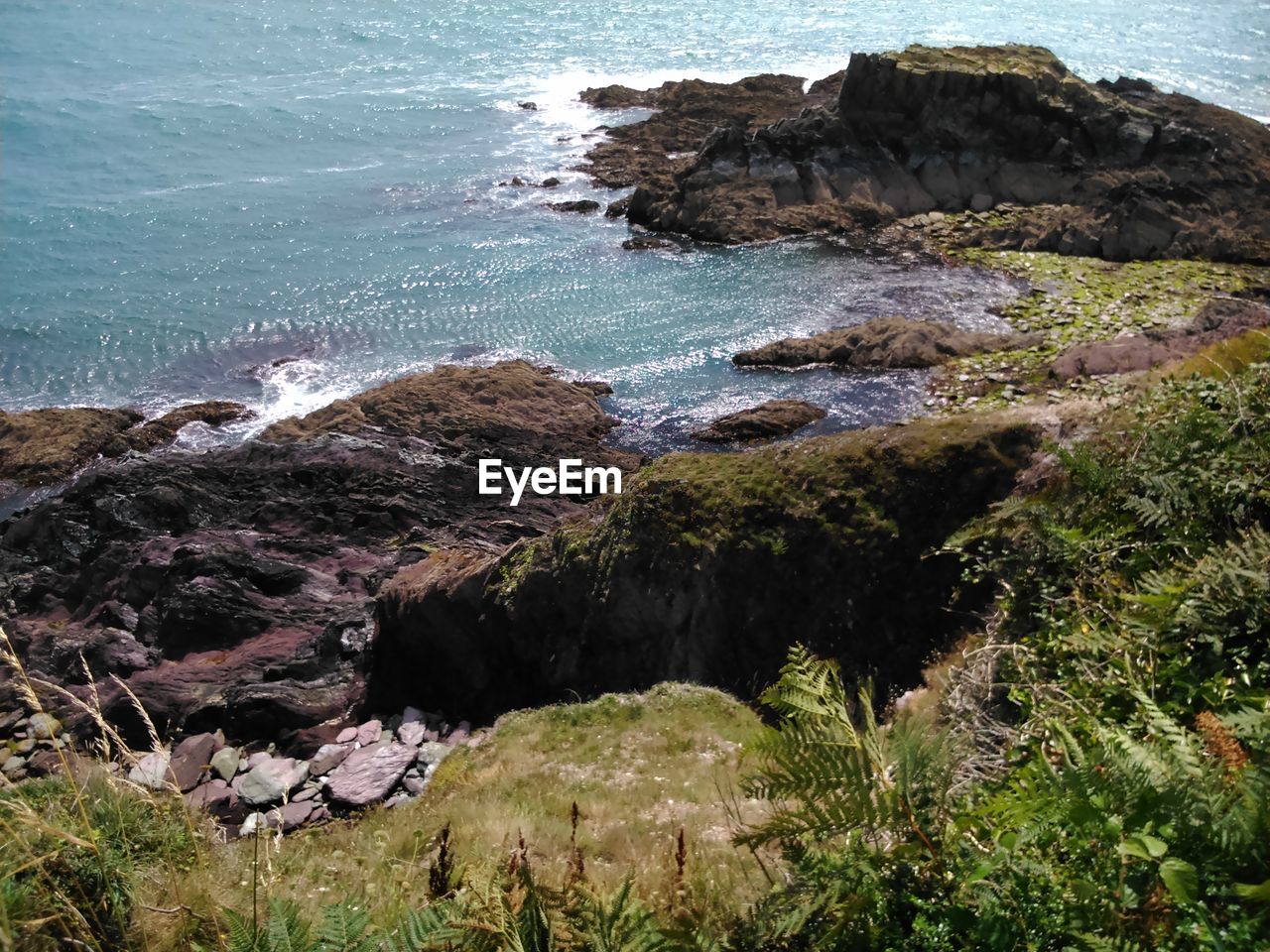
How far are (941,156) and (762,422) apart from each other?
22387mm

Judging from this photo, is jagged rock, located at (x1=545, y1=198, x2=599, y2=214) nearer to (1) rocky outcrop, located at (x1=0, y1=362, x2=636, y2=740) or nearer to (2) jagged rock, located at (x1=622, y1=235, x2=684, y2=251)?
(2) jagged rock, located at (x1=622, y1=235, x2=684, y2=251)

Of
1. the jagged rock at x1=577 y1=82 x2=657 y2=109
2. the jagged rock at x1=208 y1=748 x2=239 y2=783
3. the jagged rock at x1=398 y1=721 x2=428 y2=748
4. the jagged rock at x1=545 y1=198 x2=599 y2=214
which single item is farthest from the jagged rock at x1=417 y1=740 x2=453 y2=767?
the jagged rock at x1=577 y1=82 x2=657 y2=109

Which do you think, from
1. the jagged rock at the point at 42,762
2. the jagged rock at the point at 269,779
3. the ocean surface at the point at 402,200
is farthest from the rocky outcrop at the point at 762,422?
the jagged rock at the point at 42,762

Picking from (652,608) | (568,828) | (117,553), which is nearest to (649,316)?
(117,553)

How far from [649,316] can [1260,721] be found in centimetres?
3054

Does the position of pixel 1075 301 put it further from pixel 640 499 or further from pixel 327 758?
pixel 327 758

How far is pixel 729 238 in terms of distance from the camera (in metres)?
39.2

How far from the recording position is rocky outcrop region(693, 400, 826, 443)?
25547 millimetres

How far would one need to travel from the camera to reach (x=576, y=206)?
144 feet

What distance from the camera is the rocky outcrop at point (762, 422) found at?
25.5 meters

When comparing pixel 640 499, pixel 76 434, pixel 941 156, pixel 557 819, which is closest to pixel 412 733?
pixel 640 499

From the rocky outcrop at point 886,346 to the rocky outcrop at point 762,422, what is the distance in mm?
3381
